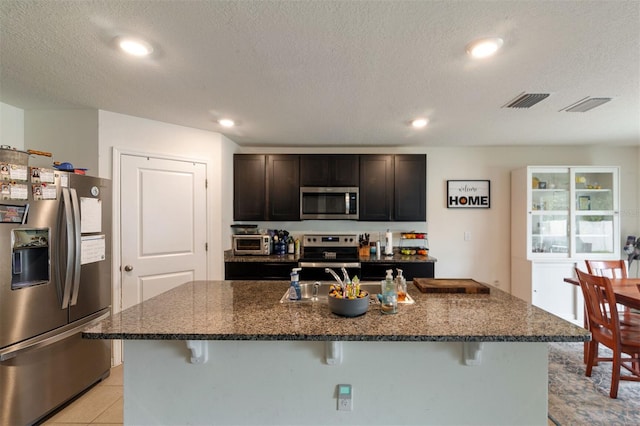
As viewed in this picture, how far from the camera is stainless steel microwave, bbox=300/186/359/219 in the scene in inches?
145

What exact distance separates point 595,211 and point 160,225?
204 inches

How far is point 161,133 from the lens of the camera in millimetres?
2955

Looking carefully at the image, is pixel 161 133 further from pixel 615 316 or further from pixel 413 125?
pixel 615 316

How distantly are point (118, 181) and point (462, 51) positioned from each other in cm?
301

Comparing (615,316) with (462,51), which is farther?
(615,316)

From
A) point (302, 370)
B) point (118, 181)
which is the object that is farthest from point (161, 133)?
point (302, 370)

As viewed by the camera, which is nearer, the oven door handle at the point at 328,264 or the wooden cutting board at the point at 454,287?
the wooden cutting board at the point at 454,287

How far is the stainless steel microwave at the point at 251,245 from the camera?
140 inches

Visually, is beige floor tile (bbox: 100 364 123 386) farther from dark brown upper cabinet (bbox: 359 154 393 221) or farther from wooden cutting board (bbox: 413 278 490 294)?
dark brown upper cabinet (bbox: 359 154 393 221)

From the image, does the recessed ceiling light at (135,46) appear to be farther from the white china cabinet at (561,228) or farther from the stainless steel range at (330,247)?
the white china cabinet at (561,228)

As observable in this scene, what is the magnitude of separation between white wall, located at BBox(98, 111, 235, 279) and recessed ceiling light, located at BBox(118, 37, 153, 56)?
129cm

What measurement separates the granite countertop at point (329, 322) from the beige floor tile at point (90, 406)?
3.74 ft

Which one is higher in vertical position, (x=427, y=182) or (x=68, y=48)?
(x=68, y=48)

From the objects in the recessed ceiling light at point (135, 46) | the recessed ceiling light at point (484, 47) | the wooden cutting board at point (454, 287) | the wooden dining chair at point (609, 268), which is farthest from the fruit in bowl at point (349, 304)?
the wooden dining chair at point (609, 268)
